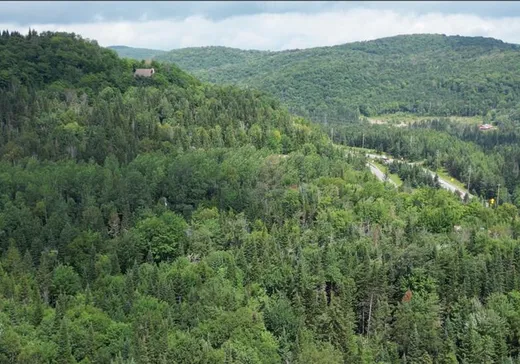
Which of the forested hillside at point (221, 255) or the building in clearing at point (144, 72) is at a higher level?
the building in clearing at point (144, 72)

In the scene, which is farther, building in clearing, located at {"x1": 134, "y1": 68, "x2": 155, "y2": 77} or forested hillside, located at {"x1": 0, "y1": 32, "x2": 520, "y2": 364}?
building in clearing, located at {"x1": 134, "y1": 68, "x2": 155, "y2": 77}

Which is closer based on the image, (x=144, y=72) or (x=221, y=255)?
(x=221, y=255)

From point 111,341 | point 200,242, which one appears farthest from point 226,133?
point 111,341

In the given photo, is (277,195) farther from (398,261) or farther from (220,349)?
(220,349)

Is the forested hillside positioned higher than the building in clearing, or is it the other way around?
the building in clearing
